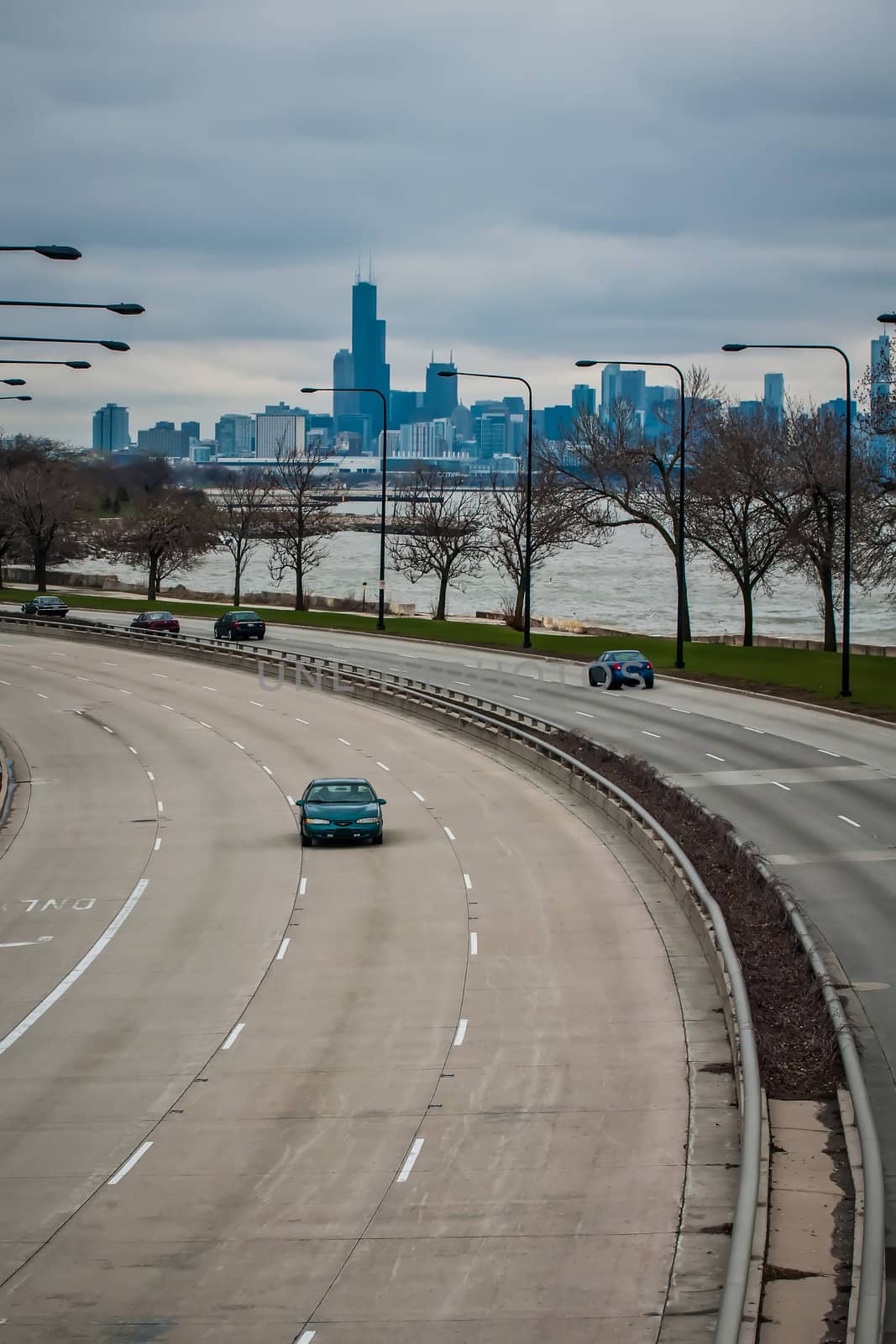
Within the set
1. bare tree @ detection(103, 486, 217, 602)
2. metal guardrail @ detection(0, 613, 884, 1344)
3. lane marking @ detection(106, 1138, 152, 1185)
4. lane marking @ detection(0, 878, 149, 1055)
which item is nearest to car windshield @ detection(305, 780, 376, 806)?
lane marking @ detection(0, 878, 149, 1055)

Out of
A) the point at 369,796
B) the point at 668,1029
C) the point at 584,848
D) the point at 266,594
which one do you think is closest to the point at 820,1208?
the point at 668,1029

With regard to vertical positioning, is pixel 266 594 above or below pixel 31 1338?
above

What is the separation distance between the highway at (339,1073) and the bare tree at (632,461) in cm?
3904

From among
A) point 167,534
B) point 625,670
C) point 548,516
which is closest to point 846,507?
point 625,670

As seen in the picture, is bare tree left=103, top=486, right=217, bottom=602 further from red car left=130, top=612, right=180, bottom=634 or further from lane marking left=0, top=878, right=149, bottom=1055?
lane marking left=0, top=878, right=149, bottom=1055

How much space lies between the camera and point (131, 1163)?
14.9 metres

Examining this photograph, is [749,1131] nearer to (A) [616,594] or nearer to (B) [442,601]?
(B) [442,601]

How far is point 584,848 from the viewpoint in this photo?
29953mm

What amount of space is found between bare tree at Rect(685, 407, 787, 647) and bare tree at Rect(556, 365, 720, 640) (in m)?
1.13

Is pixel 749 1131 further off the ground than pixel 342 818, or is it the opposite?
pixel 342 818

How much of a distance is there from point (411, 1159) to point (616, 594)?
124 m

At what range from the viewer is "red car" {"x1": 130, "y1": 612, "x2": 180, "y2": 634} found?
7588cm

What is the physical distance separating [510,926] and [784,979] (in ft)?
18.8

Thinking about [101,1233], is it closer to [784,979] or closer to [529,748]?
[784,979]
